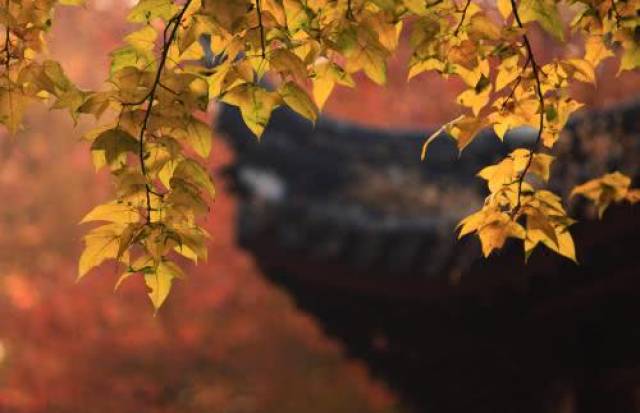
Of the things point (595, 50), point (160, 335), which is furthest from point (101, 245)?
point (160, 335)

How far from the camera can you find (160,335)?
44.8 feet

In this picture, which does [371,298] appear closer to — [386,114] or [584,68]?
[584,68]

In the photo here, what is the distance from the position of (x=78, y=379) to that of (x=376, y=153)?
766 centimetres

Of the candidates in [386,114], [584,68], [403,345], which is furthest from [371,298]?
[386,114]

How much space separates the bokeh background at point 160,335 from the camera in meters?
13.0

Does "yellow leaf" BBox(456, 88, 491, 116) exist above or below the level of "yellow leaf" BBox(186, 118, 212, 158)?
above

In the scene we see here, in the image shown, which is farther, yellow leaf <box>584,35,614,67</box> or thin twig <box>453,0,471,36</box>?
yellow leaf <box>584,35,614,67</box>

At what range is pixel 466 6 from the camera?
2182 millimetres

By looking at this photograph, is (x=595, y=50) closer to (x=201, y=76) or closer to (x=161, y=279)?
(x=201, y=76)

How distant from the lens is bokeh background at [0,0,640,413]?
42.7ft

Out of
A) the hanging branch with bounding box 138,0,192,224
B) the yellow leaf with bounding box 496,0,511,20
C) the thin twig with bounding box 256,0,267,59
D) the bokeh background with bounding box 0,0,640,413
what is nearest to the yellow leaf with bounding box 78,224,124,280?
the hanging branch with bounding box 138,0,192,224

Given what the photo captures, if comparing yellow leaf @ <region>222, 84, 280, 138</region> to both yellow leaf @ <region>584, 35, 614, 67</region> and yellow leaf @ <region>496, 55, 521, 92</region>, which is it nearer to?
yellow leaf @ <region>496, 55, 521, 92</region>

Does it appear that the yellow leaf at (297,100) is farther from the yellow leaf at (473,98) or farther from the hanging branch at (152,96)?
the yellow leaf at (473,98)

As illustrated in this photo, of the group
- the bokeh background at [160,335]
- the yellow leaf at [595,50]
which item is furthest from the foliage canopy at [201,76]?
the bokeh background at [160,335]
